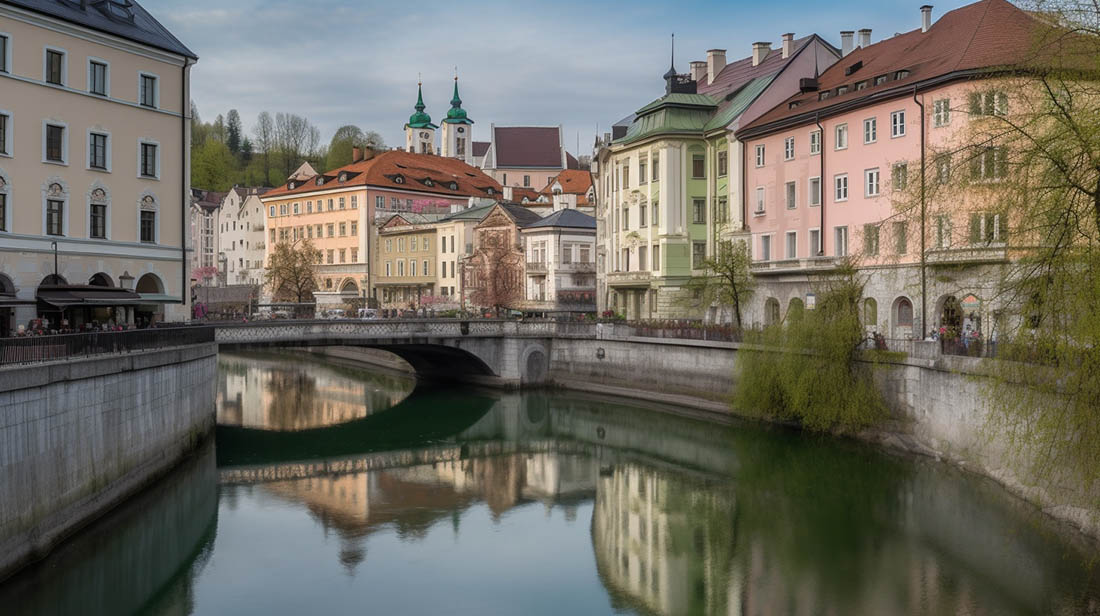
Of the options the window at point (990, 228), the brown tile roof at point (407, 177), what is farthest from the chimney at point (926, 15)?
the brown tile roof at point (407, 177)

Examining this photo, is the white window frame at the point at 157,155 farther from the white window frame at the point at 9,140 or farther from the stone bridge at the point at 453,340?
the stone bridge at the point at 453,340

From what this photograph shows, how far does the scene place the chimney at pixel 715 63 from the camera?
67.5m

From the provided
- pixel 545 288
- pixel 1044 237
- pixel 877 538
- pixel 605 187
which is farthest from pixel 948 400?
pixel 545 288

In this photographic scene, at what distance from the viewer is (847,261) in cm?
4081

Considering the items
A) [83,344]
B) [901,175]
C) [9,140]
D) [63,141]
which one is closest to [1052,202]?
[901,175]

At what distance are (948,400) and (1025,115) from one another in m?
15.7

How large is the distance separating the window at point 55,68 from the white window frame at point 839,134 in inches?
1315

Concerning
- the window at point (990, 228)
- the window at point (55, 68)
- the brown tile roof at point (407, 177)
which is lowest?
the window at point (990, 228)

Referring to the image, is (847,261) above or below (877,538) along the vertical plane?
above

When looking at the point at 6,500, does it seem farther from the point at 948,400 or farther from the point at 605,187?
the point at 605,187

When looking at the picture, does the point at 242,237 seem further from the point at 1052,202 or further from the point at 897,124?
the point at 1052,202

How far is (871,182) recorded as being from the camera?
150 feet

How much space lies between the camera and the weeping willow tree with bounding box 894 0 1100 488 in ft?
57.1

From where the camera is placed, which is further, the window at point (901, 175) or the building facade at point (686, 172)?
the building facade at point (686, 172)
